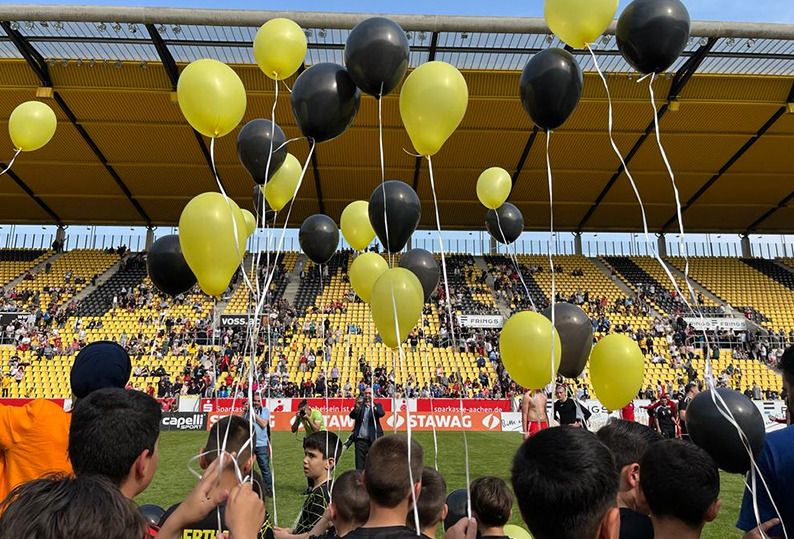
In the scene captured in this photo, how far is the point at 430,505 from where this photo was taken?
2.70m

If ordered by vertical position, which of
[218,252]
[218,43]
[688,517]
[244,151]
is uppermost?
[218,43]

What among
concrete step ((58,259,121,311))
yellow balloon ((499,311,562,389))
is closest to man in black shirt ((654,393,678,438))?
yellow balloon ((499,311,562,389))

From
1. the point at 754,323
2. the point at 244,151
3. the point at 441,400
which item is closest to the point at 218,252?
the point at 244,151

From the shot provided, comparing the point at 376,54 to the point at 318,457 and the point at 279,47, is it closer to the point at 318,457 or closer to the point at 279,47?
the point at 279,47

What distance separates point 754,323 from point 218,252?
2759cm

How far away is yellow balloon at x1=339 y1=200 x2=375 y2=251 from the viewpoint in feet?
17.9

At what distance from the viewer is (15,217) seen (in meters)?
29.6

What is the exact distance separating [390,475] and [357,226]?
3408 mm

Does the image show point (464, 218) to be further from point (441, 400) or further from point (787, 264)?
point (787, 264)

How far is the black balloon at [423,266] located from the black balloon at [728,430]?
7.80 ft

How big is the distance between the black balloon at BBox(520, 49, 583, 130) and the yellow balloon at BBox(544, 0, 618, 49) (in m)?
0.30

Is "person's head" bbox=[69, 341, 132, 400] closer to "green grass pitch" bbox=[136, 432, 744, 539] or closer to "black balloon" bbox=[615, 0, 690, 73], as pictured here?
"black balloon" bbox=[615, 0, 690, 73]

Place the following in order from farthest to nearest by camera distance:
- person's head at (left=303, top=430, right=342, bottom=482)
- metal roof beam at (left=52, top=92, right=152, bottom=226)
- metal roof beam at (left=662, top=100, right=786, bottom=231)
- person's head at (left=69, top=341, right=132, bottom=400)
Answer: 1. metal roof beam at (left=662, top=100, right=786, bottom=231)
2. metal roof beam at (left=52, top=92, right=152, bottom=226)
3. person's head at (left=303, top=430, right=342, bottom=482)
4. person's head at (left=69, top=341, right=132, bottom=400)

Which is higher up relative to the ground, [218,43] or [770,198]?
[218,43]
